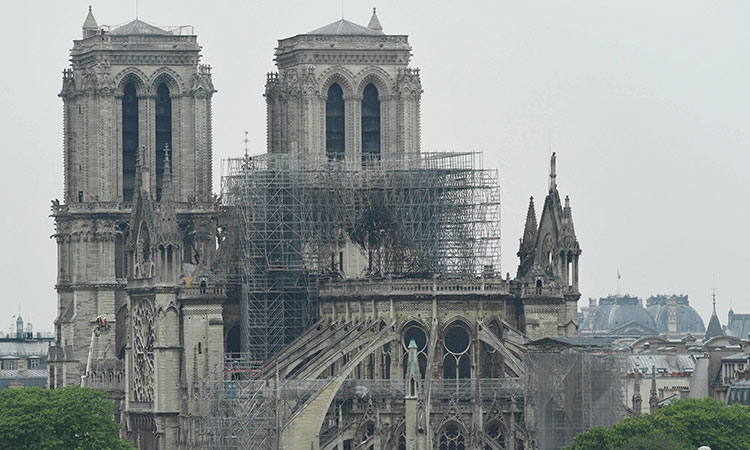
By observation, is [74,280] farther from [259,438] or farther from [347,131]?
[259,438]

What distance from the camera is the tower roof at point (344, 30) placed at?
7175 inches

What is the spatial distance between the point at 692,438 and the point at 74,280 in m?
52.3

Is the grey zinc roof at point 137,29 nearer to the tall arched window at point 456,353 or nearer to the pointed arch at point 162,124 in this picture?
the pointed arch at point 162,124

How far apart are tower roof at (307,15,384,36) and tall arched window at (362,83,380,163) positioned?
3.21m

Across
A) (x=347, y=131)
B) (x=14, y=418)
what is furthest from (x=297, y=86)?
(x=14, y=418)

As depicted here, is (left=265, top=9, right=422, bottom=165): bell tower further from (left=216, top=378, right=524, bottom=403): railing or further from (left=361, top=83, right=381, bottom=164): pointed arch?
(left=216, top=378, right=524, bottom=403): railing

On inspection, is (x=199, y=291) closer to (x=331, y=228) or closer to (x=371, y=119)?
(x=331, y=228)

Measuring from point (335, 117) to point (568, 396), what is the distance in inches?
1223

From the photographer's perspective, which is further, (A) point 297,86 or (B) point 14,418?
(A) point 297,86

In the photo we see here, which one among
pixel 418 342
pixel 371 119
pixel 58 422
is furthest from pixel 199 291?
pixel 371 119

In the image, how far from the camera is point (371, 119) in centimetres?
18288

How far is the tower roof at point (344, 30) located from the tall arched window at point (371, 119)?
3.21 metres

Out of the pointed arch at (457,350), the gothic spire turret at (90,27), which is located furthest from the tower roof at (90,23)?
the pointed arch at (457,350)

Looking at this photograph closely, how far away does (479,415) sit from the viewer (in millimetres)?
159250
